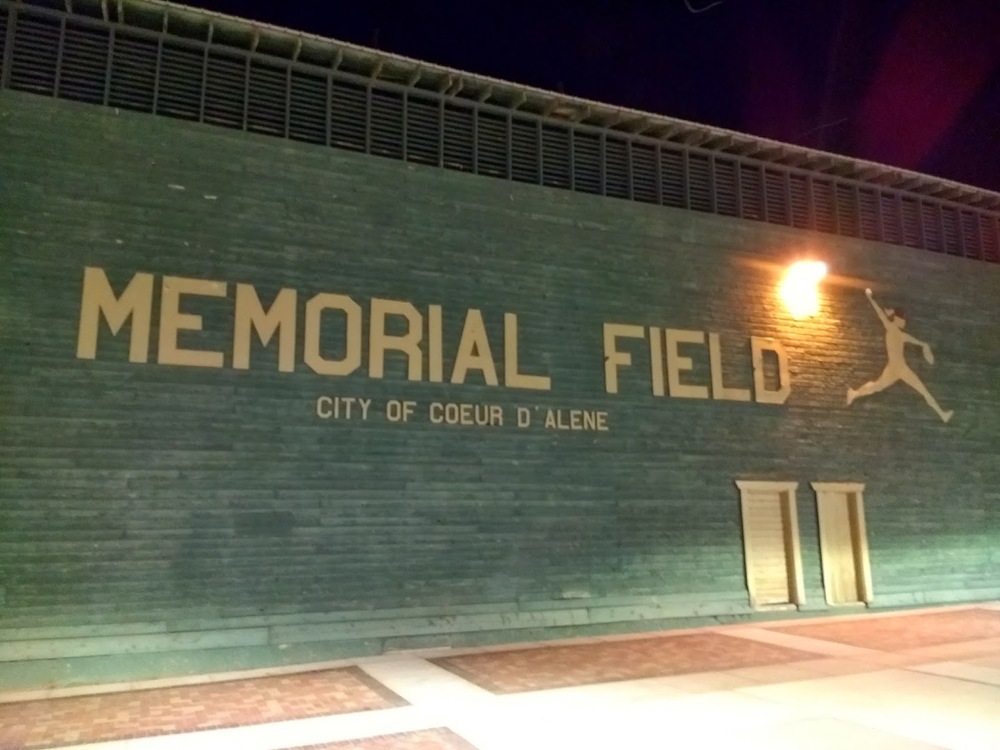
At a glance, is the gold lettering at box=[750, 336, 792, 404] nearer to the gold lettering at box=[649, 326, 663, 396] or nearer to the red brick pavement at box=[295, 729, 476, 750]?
the gold lettering at box=[649, 326, 663, 396]

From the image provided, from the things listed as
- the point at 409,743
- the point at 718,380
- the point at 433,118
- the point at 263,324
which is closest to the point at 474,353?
the point at 263,324

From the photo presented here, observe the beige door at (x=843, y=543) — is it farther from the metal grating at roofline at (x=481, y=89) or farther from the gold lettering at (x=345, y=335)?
the gold lettering at (x=345, y=335)

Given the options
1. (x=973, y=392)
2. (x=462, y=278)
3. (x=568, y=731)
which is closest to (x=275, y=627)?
(x=568, y=731)

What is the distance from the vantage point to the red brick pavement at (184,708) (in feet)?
21.5

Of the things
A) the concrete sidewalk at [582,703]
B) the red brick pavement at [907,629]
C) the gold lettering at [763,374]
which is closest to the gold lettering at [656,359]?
the gold lettering at [763,374]

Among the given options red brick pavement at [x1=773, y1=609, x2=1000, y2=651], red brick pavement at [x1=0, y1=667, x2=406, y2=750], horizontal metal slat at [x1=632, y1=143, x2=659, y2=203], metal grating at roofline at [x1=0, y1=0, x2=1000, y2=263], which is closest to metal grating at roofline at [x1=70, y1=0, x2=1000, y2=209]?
metal grating at roofline at [x1=0, y1=0, x2=1000, y2=263]

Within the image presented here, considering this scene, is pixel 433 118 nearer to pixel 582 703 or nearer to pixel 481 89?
pixel 481 89

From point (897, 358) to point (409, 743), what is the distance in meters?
10.9

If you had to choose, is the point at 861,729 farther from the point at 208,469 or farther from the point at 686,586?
the point at 208,469

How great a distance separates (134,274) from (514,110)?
5.64m

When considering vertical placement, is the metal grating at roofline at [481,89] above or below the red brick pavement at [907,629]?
above

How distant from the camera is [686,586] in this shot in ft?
Result: 37.4

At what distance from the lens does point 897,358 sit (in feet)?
44.7

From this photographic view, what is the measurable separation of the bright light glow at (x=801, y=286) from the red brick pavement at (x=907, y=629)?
4.72 meters
